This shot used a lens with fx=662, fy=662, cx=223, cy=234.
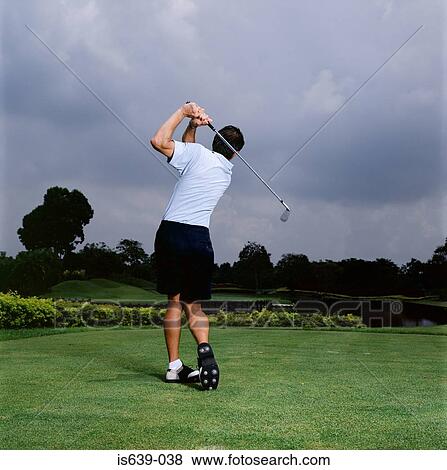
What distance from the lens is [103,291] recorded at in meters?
16.2

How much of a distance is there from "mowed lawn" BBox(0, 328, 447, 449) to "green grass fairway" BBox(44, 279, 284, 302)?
8.31 metres

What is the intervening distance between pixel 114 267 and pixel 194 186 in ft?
27.9

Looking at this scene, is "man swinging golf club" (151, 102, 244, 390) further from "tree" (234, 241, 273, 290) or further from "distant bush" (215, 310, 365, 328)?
"distant bush" (215, 310, 365, 328)

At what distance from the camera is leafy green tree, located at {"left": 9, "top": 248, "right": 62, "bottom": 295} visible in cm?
1641

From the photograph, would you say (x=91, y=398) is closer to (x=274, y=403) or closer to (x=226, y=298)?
(x=274, y=403)

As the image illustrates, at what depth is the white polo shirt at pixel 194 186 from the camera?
189 inches

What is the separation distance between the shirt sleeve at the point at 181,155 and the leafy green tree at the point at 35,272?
12051 mm

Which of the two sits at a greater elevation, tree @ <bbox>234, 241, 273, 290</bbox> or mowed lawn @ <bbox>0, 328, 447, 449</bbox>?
tree @ <bbox>234, 241, 273, 290</bbox>

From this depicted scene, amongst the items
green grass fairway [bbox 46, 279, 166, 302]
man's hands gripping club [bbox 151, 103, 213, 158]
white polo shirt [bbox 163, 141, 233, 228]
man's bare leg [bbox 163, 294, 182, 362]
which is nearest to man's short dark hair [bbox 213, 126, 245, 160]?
white polo shirt [bbox 163, 141, 233, 228]

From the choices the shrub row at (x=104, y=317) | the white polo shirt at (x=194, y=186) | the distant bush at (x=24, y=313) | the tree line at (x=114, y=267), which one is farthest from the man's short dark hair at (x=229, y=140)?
the distant bush at (x=24, y=313)

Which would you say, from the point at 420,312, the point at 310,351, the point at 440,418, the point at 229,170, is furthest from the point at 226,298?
the point at 440,418
